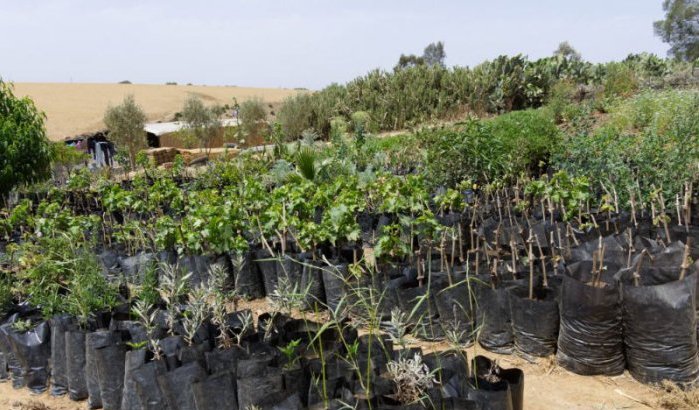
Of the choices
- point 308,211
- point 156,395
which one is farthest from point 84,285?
point 308,211

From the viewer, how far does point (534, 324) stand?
10.8ft

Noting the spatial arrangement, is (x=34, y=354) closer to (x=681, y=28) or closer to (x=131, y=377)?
(x=131, y=377)

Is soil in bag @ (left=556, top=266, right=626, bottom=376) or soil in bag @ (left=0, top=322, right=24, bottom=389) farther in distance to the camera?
soil in bag @ (left=0, top=322, right=24, bottom=389)

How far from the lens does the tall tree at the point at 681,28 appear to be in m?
35.7

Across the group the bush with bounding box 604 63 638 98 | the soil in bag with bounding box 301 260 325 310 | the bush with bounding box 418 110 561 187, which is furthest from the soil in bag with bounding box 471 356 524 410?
the bush with bounding box 604 63 638 98

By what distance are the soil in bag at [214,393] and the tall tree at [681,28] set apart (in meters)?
39.5

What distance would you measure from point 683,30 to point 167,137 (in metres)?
33.2

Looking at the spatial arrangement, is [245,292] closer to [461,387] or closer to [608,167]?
[461,387]

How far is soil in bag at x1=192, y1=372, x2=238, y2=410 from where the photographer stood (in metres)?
2.72

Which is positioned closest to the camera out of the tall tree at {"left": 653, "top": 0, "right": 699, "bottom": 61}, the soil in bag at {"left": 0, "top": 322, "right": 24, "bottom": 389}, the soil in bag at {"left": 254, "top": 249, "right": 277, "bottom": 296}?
the soil in bag at {"left": 0, "top": 322, "right": 24, "bottom": 389}

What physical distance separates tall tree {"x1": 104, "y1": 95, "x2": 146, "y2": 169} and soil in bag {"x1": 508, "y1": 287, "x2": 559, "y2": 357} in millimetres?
13041

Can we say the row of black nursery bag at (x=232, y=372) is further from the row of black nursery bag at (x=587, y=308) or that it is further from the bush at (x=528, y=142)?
the bush at (x=528, y=142)

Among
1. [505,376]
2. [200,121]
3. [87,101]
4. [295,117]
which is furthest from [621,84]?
[87,101]

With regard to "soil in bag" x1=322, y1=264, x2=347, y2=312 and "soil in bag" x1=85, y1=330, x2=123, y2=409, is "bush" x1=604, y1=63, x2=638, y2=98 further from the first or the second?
"soil in bag" x1=85, y1=330, x2=123, y2=409
